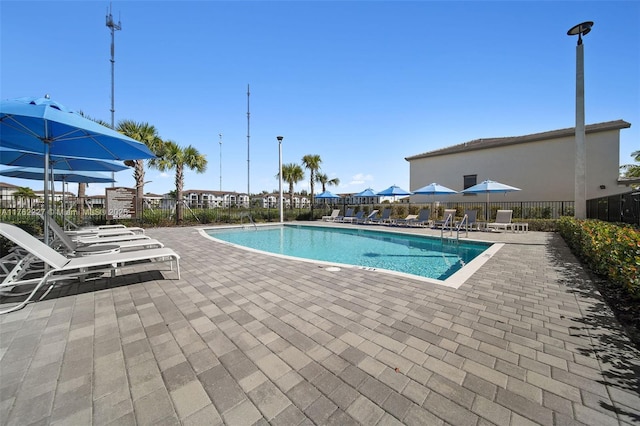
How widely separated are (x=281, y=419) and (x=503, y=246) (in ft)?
29.2

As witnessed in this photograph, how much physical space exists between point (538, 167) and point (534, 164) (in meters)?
0.31

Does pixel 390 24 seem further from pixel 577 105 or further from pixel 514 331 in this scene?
pixel 514 331

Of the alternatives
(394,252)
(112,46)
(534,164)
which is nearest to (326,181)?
(534,164)

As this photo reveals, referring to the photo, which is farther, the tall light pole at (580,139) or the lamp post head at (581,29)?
the tall light pole at (580,139)

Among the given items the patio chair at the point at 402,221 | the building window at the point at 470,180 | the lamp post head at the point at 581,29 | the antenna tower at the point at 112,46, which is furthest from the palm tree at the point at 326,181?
the lamp post head at the point at 581,29

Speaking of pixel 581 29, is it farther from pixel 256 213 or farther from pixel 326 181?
pixel 326 181

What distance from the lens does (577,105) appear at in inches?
411

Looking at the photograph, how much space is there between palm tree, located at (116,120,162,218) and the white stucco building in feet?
63.9

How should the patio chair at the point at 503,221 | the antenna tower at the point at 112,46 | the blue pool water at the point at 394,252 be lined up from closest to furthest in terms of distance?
the blue pool water at the point at 394,252, the patio chair at the point at 503,221, the antenna tower at the point at 112,46

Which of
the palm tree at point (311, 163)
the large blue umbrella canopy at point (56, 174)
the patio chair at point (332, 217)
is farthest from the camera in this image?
the palm tree at point (311, 163)

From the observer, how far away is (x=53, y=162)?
6359mm

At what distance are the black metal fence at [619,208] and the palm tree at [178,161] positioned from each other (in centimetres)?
1857

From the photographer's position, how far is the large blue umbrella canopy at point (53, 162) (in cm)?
603

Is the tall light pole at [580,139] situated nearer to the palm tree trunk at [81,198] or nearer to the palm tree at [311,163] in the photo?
the palm tree at [311,163]
